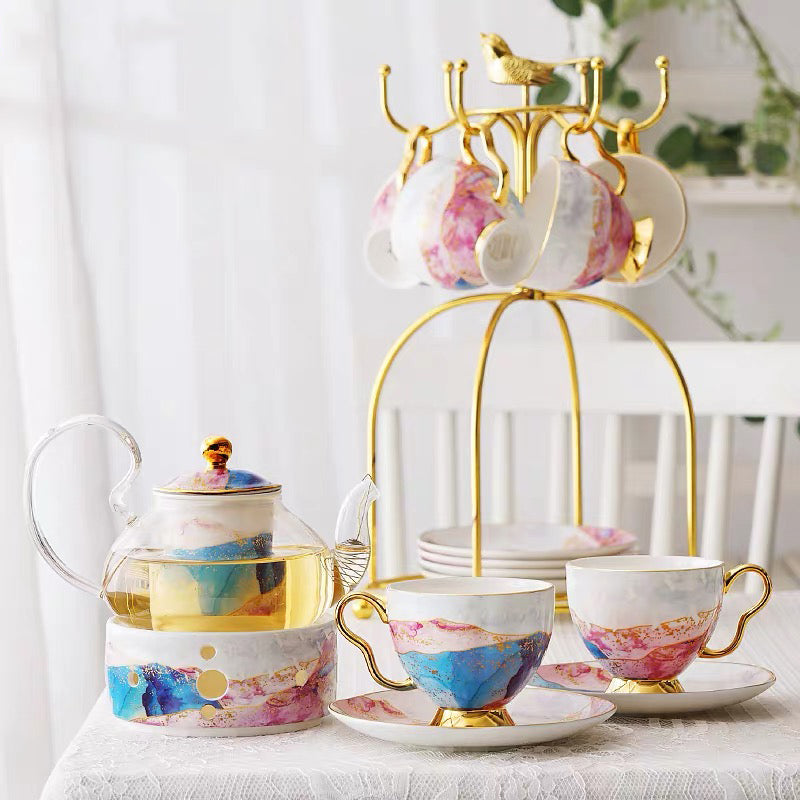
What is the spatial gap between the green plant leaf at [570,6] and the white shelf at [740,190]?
0.34 meters

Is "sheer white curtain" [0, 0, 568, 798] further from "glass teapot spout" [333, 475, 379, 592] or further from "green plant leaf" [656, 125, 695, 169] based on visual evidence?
"glass teapot spout" [333, 475, 379, 592]

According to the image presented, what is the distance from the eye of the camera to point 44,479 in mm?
1640

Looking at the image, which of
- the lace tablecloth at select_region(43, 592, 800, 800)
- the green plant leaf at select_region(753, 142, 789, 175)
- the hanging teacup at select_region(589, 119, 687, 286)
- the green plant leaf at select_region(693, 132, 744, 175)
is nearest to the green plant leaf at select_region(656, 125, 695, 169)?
the green plant leaf at select_region(693, 132, 744, 175)

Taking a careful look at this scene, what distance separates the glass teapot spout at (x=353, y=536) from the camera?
2.36ft

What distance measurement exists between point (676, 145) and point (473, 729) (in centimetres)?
164

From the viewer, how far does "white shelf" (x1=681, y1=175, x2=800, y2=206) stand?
6.75 feet

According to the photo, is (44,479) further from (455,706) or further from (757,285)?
(757,285)

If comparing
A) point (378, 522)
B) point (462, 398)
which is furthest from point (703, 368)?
point (378, 522)

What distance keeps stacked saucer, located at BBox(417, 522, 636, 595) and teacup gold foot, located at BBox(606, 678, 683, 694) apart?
0.26 meters

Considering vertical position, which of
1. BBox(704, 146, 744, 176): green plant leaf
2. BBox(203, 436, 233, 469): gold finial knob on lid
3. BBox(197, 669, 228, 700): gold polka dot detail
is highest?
BBox(704, 146, 744, 176): green plant leaf

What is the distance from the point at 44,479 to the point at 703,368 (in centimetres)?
89

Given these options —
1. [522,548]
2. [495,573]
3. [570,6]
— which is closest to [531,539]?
[522,548]

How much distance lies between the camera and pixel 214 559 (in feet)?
2.19

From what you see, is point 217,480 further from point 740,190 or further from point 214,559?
point 740,190
